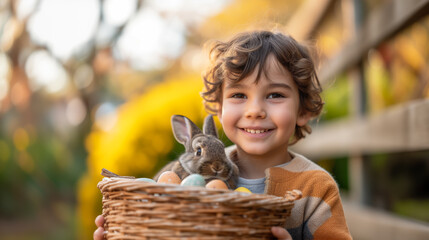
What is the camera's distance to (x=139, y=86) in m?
20.4

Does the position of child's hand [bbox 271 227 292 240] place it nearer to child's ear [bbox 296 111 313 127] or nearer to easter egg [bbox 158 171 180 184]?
easter egg [bbox 158 171 180 184]

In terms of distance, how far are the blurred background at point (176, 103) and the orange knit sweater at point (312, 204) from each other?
1.85ft

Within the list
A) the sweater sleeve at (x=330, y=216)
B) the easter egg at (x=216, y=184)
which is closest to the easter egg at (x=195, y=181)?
the easter egg at (x=216, y=184)

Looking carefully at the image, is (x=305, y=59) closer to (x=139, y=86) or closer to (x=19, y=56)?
(x=19, y=56)

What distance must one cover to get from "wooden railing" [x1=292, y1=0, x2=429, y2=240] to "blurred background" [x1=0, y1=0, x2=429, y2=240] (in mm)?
13

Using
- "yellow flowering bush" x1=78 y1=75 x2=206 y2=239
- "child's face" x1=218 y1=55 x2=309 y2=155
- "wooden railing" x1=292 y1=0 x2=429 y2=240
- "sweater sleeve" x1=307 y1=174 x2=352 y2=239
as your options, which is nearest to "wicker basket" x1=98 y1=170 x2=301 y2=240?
"sweater sleeve" x1=307 y1=174 x2=352 y2=239

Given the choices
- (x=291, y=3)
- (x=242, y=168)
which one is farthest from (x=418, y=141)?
(x=291, y=3)

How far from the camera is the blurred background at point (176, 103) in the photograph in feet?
10.6

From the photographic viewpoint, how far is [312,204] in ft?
6.27

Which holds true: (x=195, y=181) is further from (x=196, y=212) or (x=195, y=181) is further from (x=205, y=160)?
(x=196, y=212)

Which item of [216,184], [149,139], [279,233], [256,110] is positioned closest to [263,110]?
[256,110]

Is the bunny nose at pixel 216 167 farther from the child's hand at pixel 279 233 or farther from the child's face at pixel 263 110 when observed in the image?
the child's hand at pixel 279 233

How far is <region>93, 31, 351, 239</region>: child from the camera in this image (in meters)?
1.92

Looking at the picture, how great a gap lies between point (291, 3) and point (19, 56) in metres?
7.13
